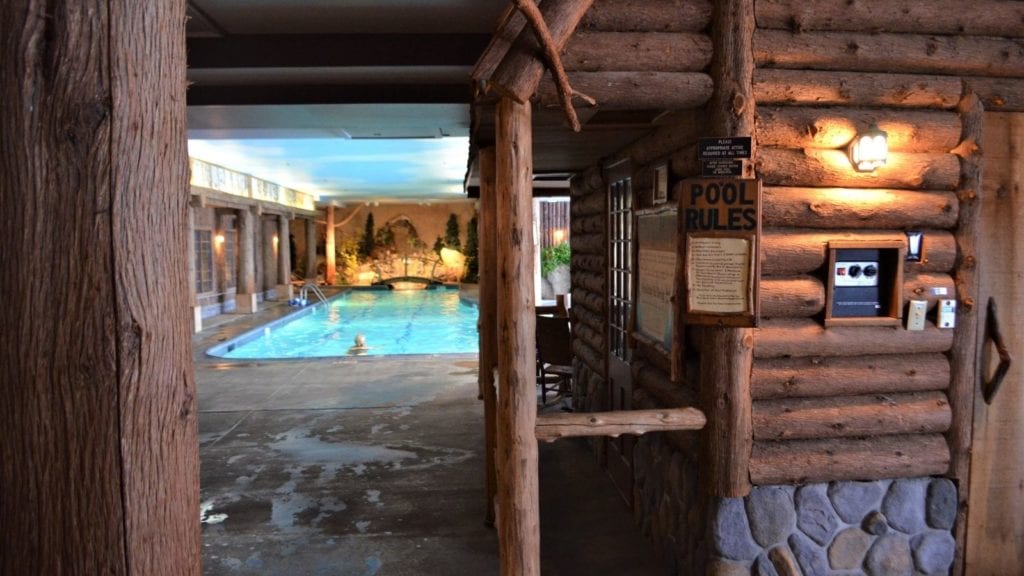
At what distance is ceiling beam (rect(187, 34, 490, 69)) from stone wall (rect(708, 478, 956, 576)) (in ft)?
13.3

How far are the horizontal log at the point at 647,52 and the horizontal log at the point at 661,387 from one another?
1.87 m

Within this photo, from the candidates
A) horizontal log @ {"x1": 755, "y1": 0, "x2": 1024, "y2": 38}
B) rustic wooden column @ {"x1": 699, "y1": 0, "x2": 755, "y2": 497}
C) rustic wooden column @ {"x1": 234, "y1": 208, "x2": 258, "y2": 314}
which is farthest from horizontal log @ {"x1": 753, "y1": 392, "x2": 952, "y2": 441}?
rustic wooden column @ {"x1": 234, "y1": 208, "x2": 258, "y2": 314}

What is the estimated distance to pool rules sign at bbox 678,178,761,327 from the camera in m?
3.39

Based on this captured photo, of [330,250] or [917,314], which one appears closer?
[917,314]

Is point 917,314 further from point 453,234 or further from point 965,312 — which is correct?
point 453,234

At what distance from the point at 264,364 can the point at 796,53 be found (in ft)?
33.0

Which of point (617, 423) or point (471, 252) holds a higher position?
point (471, 252)

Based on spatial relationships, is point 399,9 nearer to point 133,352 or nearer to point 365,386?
point 133,352

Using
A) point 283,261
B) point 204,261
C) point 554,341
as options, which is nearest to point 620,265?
point 554,341

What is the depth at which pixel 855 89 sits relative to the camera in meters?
3.57

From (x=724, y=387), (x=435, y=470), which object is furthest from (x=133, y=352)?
(x=435, y=470)

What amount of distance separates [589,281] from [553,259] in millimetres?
9741

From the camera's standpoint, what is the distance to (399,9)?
481cm

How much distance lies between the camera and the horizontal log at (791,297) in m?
3.55
